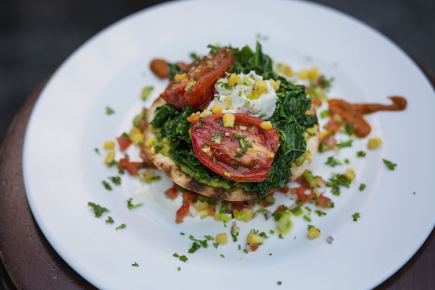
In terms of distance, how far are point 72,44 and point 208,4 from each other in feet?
14.5

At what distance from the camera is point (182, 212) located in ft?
16.2

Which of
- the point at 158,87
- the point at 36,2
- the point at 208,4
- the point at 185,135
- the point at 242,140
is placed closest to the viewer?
the point at 242,140

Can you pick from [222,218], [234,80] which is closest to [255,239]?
[222,218]

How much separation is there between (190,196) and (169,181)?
0.45 metres

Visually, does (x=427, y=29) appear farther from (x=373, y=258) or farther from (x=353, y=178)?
(x=373, y=258)

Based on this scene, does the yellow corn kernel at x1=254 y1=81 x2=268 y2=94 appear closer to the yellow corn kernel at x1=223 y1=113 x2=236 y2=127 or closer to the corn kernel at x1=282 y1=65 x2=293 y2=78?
the yellow corn kernel at x1=223 y1=113 x2=236 y2=127

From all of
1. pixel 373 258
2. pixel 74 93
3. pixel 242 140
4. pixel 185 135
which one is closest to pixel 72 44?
pixel 74 93

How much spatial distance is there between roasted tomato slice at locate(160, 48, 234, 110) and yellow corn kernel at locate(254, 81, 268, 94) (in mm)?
634

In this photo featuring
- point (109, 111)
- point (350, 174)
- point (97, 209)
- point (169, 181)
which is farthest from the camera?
point (109, 111)

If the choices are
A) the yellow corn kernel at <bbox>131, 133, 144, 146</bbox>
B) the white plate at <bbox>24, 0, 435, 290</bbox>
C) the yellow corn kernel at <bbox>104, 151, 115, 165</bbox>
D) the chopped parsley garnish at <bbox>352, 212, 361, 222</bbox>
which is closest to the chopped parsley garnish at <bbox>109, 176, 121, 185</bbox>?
the white plate at <bbox>24, 0, 435, 290</bbox>

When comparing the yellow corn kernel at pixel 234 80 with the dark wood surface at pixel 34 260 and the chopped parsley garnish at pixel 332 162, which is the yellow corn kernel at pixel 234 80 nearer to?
the chopped parsley garnish at pixel 332 162

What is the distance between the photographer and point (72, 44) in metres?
9.14

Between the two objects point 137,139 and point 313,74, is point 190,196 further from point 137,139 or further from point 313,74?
point 313,74

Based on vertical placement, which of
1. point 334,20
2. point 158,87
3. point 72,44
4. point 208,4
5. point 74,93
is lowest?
point 72,44
